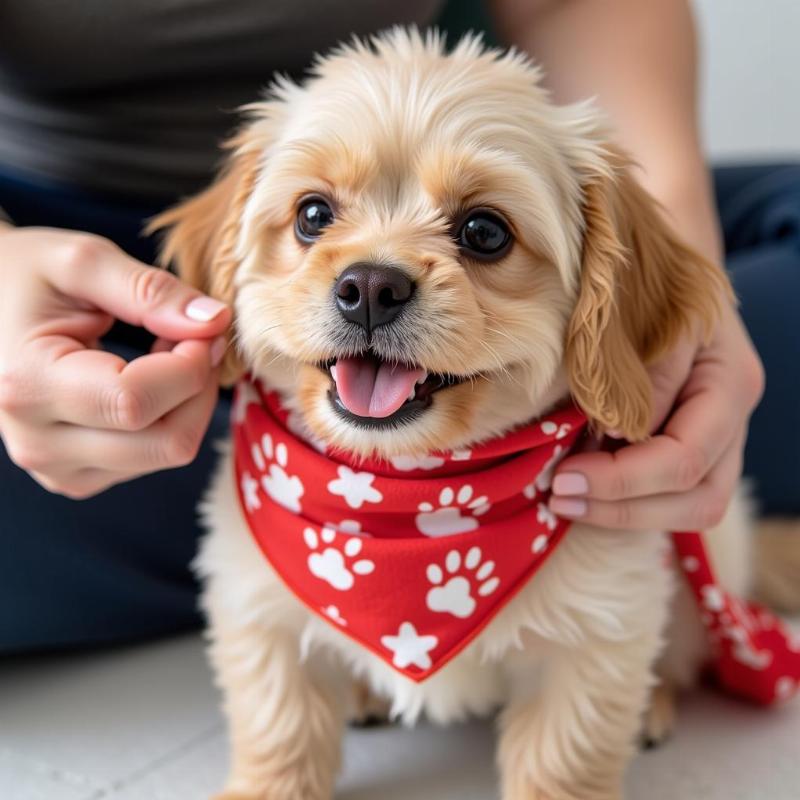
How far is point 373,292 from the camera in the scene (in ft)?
2.93

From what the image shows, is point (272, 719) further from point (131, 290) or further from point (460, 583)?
Result: point (131, 290)

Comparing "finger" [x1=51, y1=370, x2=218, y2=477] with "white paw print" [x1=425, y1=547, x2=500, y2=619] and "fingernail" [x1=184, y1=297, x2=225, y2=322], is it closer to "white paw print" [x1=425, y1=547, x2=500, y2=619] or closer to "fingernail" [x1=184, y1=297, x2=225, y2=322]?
"fingernail" [x1=184, y1=297, x2=225, y2=322]

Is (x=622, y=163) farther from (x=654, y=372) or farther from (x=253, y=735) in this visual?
(x=253, y=735)

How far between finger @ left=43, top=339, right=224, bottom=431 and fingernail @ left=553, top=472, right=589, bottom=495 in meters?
0.40

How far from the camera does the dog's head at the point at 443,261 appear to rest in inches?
36.6

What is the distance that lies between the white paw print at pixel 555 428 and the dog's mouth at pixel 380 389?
12 centimetres

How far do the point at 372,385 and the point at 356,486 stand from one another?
0.45ft

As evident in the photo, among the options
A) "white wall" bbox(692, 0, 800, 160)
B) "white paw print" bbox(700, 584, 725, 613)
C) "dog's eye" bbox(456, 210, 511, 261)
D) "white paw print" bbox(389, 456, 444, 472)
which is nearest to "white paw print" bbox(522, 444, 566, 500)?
"white paw print" bbox(389, 456, 444, 472)

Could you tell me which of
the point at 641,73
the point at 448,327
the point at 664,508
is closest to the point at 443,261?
the point at 448,327

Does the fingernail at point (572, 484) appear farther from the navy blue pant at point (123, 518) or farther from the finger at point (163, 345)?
the navy blue pant at point (123, 518)

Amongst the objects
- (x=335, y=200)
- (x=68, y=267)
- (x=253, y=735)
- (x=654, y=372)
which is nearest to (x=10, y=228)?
(x=68, y=267)

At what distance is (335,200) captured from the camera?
40.1 inches

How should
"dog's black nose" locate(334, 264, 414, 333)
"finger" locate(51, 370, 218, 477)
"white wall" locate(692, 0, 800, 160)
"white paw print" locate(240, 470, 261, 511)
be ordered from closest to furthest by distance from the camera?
"dog's black nose" locate(334, 264, 414, 333)
"finger" locate(51, 370, 218, 477)
"white paw print" locate(240, 470, 261, 511)
"white wall" locate(692, 0, 800, 160)

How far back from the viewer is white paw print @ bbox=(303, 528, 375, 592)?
1.06 meters
